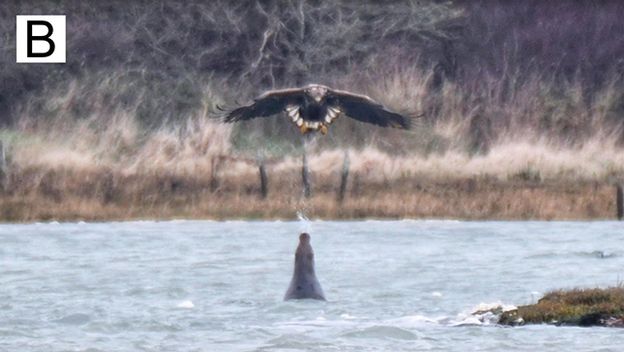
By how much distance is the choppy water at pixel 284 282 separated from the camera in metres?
17.6

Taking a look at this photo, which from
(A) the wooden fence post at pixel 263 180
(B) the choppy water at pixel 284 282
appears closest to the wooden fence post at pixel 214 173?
(A) the wooden fence post at pixel 263 180

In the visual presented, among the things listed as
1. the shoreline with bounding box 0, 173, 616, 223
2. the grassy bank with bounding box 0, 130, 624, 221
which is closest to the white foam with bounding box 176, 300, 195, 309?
the shoreline with bounding box 0, 173, 616, 223

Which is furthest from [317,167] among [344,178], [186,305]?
[186,305]

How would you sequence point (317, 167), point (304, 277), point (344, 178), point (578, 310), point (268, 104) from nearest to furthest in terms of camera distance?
point (578, 310)
point (304, 277)
point (268, 104)
point (344, 178)
point (317, 167)

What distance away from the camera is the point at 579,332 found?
17172 millimetres

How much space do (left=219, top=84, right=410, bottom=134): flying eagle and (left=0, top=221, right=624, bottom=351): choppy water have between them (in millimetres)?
1798

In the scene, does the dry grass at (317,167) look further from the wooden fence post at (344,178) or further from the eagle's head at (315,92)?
the eagle's head at (315,92)

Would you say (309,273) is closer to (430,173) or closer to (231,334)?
(231,334)

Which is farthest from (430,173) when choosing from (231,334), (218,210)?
(231,334)

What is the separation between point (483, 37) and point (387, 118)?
23.4 m

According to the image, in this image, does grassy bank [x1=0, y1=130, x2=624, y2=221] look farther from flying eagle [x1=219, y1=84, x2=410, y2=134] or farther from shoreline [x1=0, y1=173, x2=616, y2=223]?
flying eagle [x1=219, y1=84, x2=410, y2=134]

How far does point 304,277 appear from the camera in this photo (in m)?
19.7

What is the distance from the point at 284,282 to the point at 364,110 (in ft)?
10.2

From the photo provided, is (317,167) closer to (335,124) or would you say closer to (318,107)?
(335,124)
